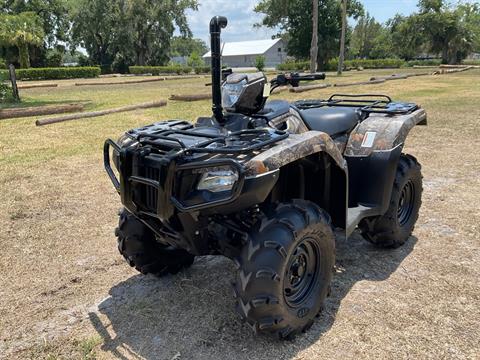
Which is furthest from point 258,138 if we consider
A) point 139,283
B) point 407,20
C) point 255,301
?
point 407,20

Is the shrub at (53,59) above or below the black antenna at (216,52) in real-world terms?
above

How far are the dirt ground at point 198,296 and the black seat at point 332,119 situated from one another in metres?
1.11

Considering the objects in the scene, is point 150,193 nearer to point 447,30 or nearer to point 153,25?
point 153,25

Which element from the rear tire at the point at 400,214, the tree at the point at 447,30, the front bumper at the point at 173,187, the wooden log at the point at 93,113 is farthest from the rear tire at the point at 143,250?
the tree at the point at 447,30

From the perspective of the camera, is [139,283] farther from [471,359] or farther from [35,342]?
[471,359]

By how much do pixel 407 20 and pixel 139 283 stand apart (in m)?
74.6

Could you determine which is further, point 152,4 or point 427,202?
point 152,4

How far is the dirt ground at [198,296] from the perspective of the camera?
2748mm

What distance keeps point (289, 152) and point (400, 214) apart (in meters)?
2.17

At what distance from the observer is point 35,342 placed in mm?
2875

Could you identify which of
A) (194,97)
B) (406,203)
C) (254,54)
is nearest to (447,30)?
(254,54)

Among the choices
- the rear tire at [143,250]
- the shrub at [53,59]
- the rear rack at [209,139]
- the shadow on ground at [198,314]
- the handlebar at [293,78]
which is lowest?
the shadow on ground at [198,314]

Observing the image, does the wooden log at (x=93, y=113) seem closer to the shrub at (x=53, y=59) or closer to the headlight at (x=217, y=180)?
the headlight at (x=217, y=180)

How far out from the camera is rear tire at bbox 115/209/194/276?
10.8 feet
